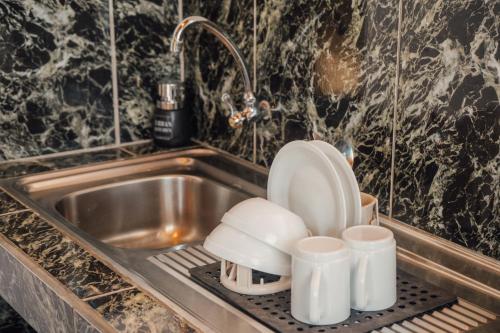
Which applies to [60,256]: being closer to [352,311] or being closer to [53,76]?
[352,311]

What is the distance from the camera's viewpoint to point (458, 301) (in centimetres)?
131

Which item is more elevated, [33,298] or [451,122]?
[451,122]

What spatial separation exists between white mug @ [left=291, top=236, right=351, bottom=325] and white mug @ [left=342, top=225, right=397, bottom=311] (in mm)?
31

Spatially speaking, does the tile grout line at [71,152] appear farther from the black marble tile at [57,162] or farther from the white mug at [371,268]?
the white mug at [371,268]

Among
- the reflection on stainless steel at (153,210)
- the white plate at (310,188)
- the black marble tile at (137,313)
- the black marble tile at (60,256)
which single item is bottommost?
the reflection on stainless steel at (153,210)

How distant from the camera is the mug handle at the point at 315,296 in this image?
1.12 meters

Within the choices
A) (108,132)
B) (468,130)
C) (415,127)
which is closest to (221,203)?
(108,132)

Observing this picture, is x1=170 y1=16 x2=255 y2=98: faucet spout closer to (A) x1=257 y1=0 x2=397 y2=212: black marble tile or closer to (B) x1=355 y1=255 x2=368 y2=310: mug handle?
(A) x1=257 y1=0 x2=397 y2=212: black marble tile

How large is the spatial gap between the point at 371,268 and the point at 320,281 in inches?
4.0

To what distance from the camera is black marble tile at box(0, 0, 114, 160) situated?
1.94 meters

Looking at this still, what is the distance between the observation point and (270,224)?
1.23 m

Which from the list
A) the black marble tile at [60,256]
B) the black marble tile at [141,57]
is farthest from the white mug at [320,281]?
the black marble tile at [141,57]

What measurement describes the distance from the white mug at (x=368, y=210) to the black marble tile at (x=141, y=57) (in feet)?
3.13

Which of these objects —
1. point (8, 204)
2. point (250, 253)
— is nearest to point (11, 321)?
point (8, 204)
